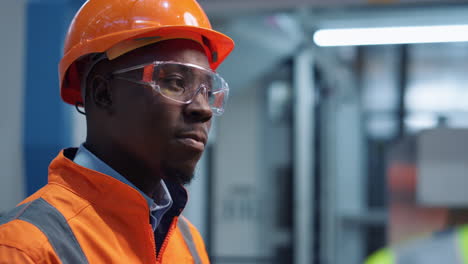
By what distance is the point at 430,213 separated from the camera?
9.04 feet

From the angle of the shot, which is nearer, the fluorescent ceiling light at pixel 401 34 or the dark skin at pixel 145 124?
the dark skin at pixel 145 124

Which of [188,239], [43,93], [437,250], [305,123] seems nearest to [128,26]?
[188,239]

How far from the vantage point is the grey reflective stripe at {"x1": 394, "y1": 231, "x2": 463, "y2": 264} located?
2758 millimetres

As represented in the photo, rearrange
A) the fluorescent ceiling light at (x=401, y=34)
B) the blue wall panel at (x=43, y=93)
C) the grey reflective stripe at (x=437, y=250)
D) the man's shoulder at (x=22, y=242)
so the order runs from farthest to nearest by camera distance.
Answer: the fluorescent ceiling light at (x=401, y=34) < the grey reflective stripe at (x=437, y=250) < the blue wall panel at (x=43, y=93) < the man's shoulder at (x=22, y=242)

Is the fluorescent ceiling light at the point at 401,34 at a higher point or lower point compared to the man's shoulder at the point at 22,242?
higher

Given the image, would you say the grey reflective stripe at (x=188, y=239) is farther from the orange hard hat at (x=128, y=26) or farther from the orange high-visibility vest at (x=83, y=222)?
the orange hard hat at (x=128, y=26)

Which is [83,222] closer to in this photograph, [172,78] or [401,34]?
[172,78]

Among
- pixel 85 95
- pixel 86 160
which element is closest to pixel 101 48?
pixel 85 95

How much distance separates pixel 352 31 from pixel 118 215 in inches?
129

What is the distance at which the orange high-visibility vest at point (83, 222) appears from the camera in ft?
3.25

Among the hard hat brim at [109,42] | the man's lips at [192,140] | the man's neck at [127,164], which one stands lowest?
the man's neck at [127,164]

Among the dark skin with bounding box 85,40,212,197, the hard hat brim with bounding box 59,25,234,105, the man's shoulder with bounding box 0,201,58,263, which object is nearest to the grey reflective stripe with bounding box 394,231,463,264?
the hard hat brim with bounding box 59,25,234,105

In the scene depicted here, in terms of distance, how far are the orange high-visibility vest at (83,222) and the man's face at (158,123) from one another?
91 millimetres

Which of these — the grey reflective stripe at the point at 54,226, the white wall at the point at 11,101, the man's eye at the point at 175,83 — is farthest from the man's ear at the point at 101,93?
the white wall at the point at 11,101
